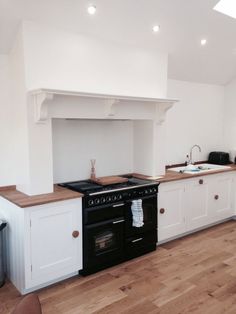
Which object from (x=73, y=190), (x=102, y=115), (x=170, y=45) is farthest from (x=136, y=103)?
(x=73, y=190)

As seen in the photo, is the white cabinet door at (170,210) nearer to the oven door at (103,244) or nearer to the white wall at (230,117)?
the oven door at (103,244)

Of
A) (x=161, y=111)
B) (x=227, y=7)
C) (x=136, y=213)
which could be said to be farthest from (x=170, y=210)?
(x=227, y=7)

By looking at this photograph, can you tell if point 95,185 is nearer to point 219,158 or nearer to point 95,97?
point 95,97

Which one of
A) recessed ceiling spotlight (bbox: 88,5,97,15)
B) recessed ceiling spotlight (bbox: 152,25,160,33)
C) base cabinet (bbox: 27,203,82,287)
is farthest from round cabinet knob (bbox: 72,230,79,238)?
recessed ceiling spotlight (bbox: 152,25,160,33)

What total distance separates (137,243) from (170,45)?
240cm

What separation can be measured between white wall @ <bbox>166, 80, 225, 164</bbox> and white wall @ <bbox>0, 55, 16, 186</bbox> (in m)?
2.35

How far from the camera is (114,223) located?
3117 mm

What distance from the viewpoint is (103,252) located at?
3.07 metres

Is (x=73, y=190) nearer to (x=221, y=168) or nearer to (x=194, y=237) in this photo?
(x=194, y=237)

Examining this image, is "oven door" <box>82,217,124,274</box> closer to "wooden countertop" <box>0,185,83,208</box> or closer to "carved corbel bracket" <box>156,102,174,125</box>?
"wooden countertop" <box>0,185,83,208</box>

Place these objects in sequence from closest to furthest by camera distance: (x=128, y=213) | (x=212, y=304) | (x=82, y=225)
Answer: (x=212, y=304), (x=82, y=225), (x=128, y=213)

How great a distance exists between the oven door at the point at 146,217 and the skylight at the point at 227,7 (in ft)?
7.15

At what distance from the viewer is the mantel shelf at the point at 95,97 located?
2.65 m

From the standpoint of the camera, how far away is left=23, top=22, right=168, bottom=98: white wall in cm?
280
